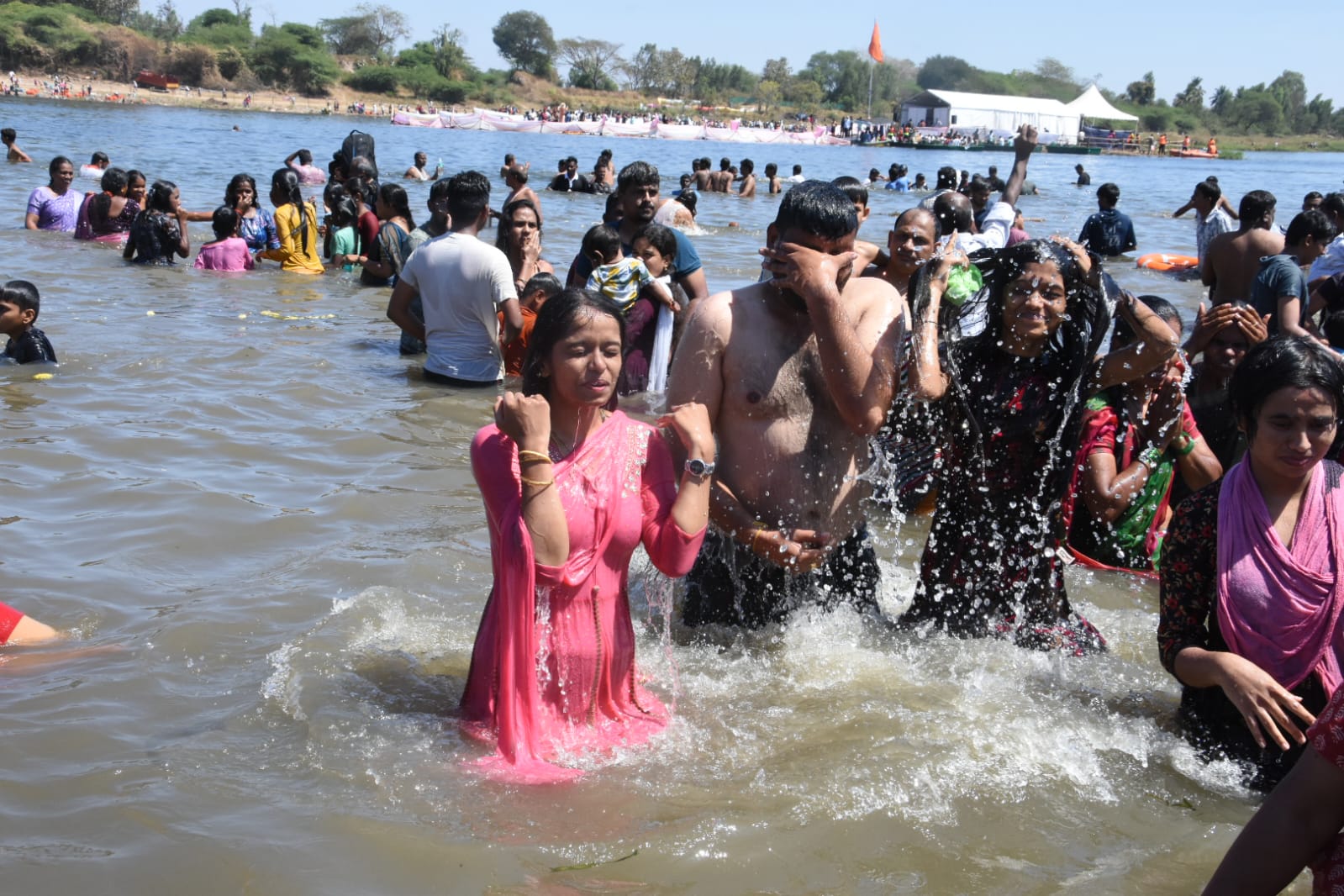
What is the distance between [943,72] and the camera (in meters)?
145

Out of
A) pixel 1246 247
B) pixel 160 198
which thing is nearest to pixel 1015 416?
pixel 1246 247

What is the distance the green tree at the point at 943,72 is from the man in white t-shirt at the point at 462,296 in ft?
464

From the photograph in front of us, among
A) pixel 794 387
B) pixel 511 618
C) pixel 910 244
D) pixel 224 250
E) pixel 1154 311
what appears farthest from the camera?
pixel 224 250

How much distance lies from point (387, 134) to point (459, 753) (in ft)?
166

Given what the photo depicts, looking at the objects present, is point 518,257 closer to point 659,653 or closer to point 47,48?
point 659,653

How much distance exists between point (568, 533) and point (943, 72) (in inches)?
5992

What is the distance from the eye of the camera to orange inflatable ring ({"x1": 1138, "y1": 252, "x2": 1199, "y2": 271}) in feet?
56.5

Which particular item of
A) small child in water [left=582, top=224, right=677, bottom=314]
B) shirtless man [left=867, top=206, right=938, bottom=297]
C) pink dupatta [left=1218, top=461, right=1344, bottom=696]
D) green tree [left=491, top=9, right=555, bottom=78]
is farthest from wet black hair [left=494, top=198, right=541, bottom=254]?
green tree [left=491, top=9, right=555, bottom=78]

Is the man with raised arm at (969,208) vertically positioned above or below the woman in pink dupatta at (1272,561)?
above

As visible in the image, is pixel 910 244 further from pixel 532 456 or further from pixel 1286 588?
pixel 532 456

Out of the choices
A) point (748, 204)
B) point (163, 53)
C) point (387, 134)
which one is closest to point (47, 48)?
point (163, 53)

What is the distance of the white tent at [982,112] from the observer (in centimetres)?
7346

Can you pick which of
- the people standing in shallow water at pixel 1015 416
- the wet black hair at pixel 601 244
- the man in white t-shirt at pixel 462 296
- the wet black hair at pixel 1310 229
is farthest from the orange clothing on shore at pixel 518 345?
the wet black hair at pixel 1310 229

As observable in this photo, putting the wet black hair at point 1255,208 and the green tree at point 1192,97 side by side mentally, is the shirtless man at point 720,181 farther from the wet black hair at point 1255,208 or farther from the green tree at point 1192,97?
the green tree at point 1192,97
